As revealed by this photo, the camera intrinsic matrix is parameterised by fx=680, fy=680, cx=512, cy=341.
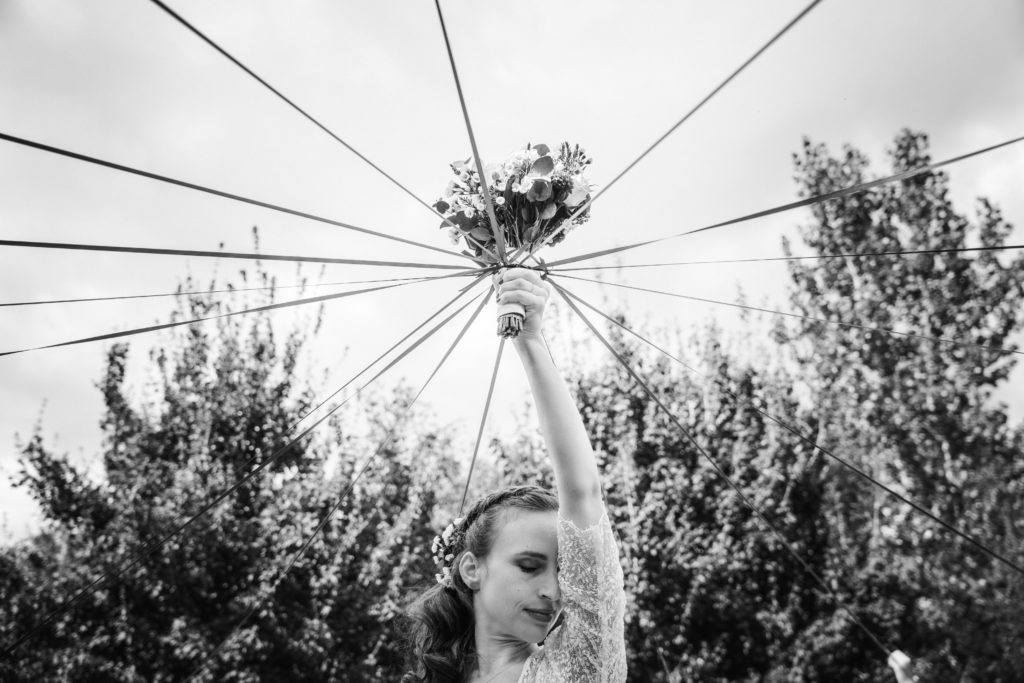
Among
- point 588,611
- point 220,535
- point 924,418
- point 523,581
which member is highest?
point 924,418

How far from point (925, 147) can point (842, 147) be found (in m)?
1.50

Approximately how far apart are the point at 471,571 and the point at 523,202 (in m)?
1.55

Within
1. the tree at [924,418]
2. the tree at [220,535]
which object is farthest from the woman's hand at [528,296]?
the tree at [924,418]

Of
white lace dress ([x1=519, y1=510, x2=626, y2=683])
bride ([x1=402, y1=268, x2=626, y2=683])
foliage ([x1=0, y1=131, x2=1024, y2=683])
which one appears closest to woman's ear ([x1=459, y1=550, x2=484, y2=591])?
bride ([x1=402, y1=268, x2=626, y2=683])

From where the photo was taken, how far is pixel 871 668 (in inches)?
440

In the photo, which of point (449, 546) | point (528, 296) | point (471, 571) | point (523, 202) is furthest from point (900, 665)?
point (528, 296)

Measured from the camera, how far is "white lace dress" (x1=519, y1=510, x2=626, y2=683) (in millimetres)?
1956

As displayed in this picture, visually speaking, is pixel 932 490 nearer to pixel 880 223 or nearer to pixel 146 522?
pixel 880 223

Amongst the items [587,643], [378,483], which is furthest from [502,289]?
[378,483]

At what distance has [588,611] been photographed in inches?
78.1

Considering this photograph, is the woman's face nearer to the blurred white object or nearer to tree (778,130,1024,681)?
the blurred white object

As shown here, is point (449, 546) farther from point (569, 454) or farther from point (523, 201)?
point (523, 201)

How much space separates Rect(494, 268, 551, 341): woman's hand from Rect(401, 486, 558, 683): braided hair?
2.04 feet

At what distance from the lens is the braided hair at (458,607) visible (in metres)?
2.38
